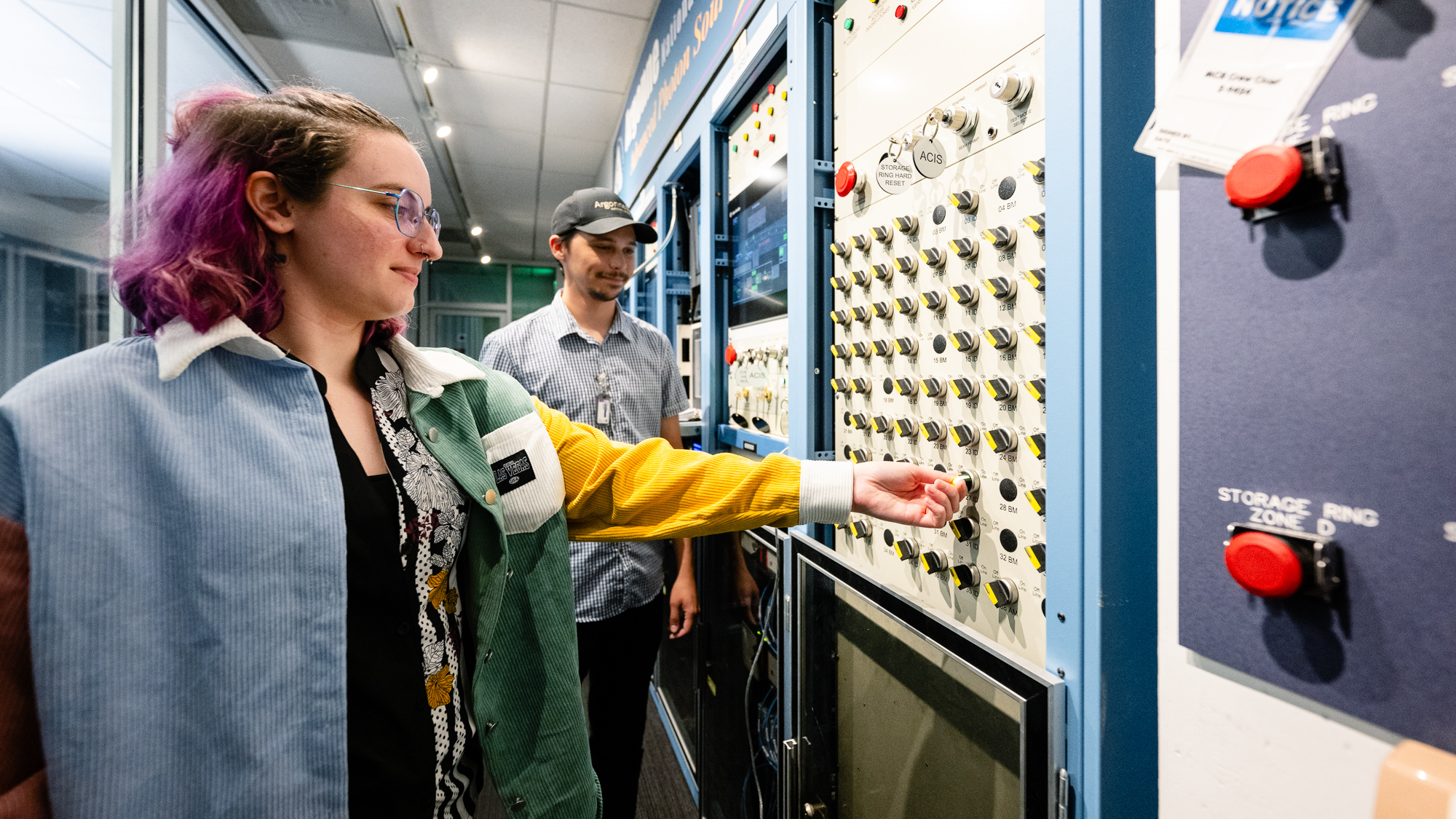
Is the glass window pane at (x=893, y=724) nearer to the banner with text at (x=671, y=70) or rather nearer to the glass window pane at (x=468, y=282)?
the banner with text at (x=671, y=70)

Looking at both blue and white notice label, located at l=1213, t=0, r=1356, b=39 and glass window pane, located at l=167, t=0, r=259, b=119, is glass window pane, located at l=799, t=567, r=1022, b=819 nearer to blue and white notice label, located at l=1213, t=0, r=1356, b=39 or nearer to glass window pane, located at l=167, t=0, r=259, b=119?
blue and white notice label, located at l=1213, t=0, r=1356, b=39

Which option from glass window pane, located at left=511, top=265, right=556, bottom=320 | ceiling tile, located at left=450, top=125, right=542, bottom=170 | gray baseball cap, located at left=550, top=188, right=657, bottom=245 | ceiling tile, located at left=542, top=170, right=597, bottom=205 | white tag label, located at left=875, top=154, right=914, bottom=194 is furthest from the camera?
glass window pane, located at left=511, top=265, right=556, bottom=320

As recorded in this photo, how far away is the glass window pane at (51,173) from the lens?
1.58m

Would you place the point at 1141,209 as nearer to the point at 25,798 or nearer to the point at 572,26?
the point at 25,798

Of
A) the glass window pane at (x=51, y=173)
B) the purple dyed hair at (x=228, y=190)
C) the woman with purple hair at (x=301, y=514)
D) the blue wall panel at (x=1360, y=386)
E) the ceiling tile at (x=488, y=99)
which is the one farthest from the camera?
the ceiling tile at (x=488, y=99)

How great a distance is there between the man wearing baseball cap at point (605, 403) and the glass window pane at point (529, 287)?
808cm

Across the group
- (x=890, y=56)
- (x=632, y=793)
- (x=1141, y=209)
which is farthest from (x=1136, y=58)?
(x=632, y=793)

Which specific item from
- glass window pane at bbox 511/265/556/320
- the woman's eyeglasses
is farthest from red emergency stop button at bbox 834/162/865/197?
glass window pane at bbox 511/265/556/320

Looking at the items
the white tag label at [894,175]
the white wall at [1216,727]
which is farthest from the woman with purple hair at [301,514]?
the white tag label at [894,175]

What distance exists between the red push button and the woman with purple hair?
0.35 metres

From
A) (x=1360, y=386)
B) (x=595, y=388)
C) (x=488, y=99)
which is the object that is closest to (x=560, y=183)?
(x=488, y=99)

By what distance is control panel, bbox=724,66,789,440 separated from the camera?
5.39ft

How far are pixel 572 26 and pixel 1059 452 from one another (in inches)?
146

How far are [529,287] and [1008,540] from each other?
981cm
